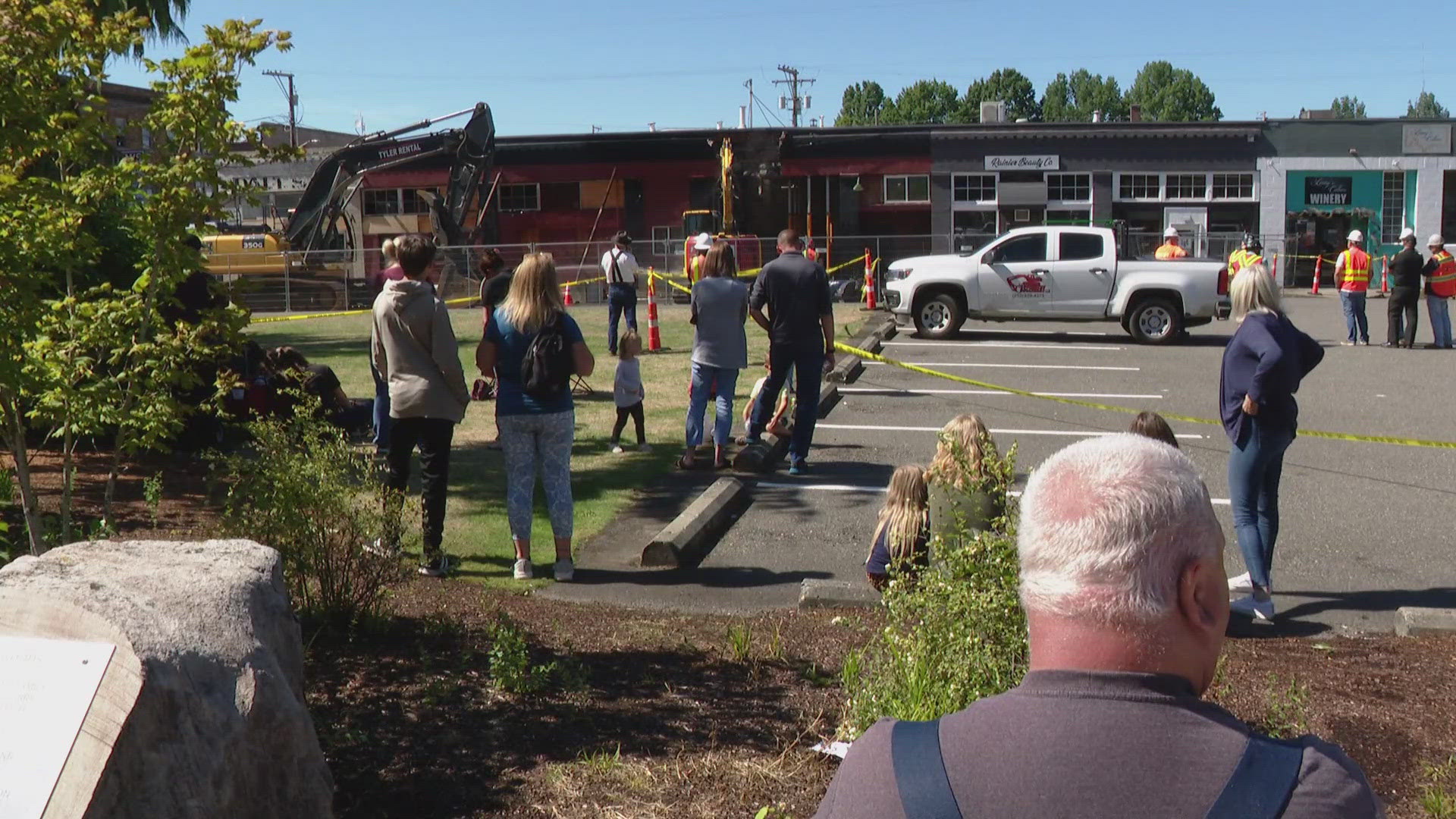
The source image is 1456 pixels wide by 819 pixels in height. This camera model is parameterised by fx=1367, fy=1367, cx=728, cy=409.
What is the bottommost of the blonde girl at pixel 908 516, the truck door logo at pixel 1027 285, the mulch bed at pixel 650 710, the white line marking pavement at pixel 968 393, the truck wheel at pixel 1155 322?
the mulch bed at pixel 650 710

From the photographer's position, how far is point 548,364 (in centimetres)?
700

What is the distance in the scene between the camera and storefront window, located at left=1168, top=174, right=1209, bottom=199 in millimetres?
41500

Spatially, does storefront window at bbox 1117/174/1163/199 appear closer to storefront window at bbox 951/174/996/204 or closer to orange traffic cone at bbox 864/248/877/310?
storefront window at bbox 951/174/996/204

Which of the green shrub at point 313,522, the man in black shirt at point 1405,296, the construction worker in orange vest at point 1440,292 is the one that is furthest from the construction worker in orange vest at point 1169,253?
the green shrub at point 313,522

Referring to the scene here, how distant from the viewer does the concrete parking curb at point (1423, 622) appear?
6.32 metres

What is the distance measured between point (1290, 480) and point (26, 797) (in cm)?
931

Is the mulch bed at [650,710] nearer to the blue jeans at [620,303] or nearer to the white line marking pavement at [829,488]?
the white line marking pavement at [829,488]

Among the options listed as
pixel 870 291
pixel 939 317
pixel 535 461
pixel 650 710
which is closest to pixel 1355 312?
pixel 939 317

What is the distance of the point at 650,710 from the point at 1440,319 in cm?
1799

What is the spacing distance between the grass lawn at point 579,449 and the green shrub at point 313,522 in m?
1.48

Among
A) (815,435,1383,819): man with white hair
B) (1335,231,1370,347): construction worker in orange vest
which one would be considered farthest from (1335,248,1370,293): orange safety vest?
(815,435,1383,819): man with white hair

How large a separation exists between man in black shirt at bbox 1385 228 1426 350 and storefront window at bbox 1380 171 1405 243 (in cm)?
2315

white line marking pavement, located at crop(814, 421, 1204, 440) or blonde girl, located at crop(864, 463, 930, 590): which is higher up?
blonde girl, located at crop(864, 463, 930, 590)

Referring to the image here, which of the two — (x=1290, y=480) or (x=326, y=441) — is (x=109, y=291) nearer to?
(x=326, y=441)
